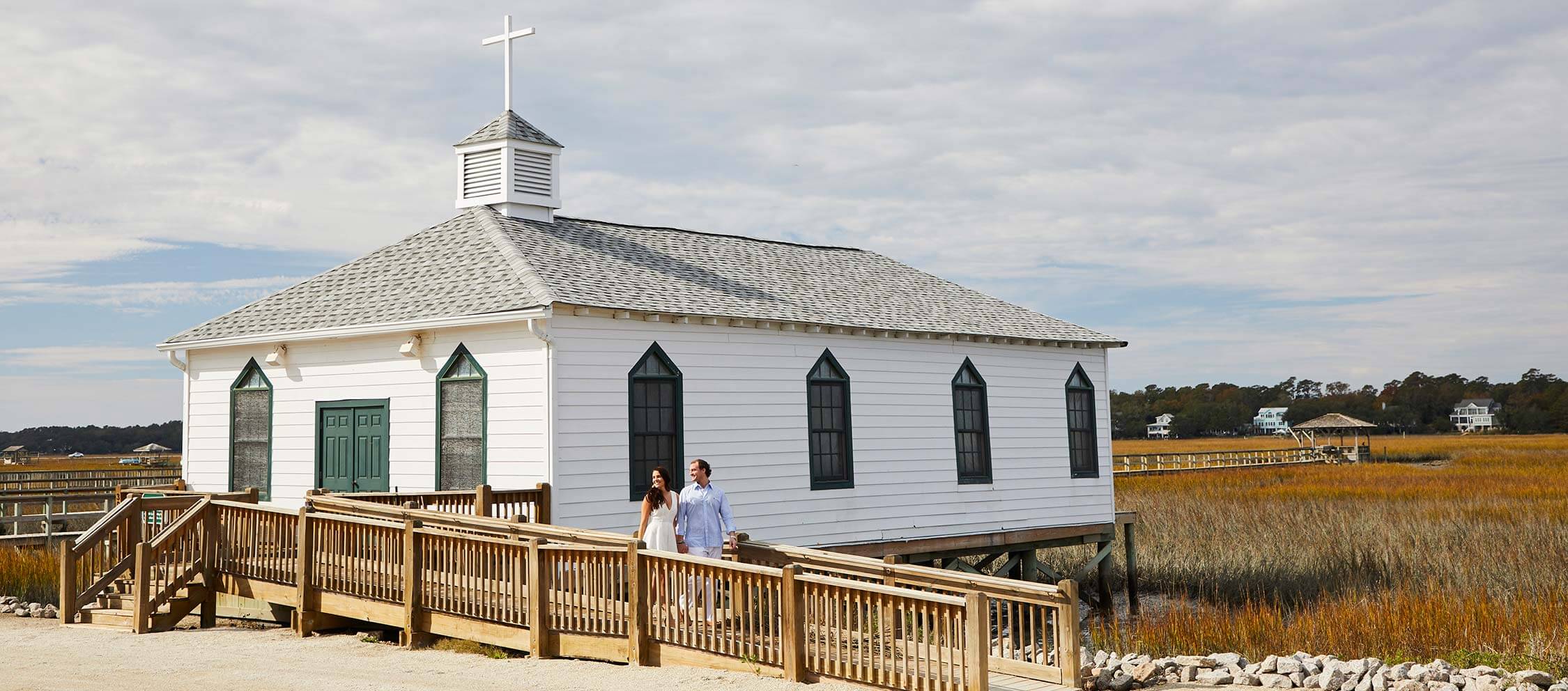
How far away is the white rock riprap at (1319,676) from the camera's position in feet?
37.3

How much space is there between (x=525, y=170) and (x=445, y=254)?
7.61 feet

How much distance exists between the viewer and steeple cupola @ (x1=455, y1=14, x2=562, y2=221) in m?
20.5

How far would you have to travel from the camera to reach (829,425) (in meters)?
18.5

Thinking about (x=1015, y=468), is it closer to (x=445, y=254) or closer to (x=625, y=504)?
(x=625, y=504)

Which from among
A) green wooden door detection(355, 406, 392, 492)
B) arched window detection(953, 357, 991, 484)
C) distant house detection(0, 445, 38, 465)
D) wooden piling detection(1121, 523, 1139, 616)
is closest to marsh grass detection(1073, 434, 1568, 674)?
wooden piling detection(1121, 523, 1139, 616)

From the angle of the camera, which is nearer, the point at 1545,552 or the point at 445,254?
the point at 445,254

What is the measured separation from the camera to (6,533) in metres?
26.2

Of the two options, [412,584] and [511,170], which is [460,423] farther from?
[511,170]

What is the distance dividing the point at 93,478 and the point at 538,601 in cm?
2714

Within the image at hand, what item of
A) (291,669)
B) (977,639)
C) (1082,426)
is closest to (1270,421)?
(1082,426)

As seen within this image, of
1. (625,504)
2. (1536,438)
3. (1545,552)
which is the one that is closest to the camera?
(625,504)

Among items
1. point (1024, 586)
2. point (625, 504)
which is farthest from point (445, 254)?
point (1024, 586)

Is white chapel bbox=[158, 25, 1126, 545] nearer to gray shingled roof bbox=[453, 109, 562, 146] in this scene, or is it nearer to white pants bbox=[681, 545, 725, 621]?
gray shingled roof bbox=[453, 109, 562, 146]

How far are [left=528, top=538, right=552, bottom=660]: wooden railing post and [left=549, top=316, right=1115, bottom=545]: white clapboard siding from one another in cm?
335
